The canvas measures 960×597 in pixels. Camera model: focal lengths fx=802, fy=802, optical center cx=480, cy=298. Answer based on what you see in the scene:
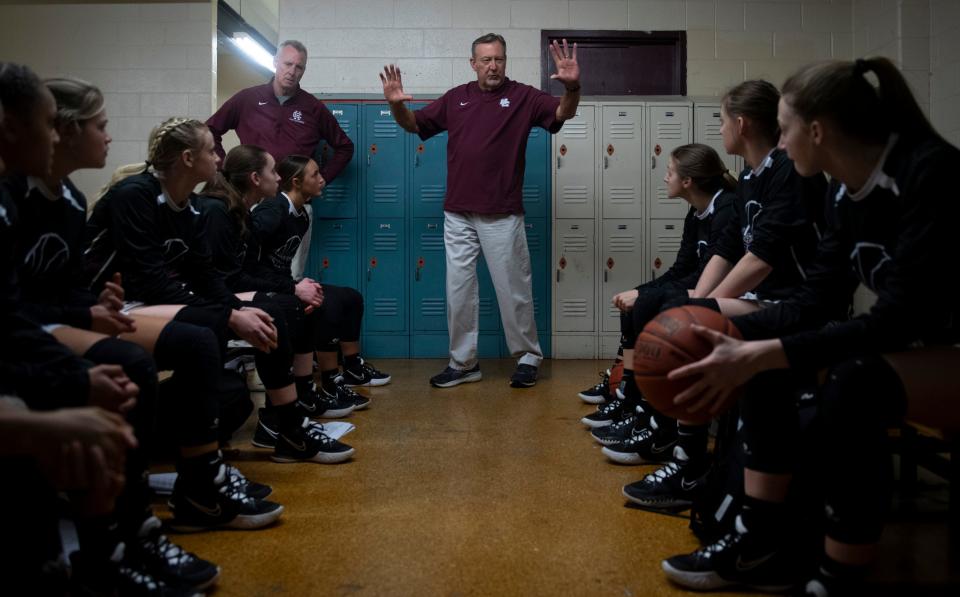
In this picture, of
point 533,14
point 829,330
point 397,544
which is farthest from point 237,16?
point 829,330

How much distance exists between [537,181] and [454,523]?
349 cm

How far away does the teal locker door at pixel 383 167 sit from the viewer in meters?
5.27

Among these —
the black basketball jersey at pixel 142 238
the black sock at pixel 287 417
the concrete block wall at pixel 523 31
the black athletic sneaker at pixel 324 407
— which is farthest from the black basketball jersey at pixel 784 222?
the concrete block wall at pixel 523 31

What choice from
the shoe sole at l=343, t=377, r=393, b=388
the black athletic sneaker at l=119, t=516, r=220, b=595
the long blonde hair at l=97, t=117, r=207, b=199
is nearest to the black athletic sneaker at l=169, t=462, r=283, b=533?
the black athletic sneaker at l=119, t=516, r=220, b=595

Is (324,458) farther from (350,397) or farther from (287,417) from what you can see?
(350,397)

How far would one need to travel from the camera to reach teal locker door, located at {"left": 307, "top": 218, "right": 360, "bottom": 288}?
5.27 metres

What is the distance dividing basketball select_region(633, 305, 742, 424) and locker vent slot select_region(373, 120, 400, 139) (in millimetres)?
3715

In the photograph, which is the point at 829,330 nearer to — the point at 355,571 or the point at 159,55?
the point at 355,571

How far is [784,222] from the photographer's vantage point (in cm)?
222

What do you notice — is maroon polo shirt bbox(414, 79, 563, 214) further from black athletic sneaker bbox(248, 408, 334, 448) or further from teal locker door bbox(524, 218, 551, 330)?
black athletic sneaker bbox(248, 408, 334, 448)

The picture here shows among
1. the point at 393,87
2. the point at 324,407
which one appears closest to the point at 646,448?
the point at 324,407

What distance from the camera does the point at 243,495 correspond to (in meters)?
2.13

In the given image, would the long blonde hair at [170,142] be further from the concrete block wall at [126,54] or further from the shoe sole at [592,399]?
the concrete block wall at [126,54]

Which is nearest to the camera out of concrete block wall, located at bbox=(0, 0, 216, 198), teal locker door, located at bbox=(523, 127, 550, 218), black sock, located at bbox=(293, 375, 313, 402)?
black sock, located at bbox=(293, 375, 313, 402)
